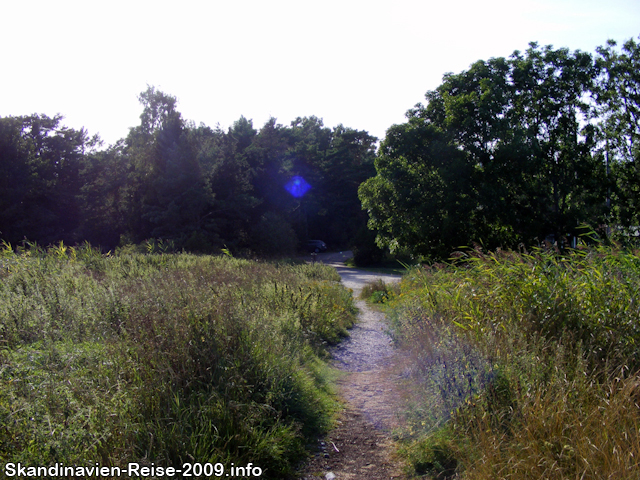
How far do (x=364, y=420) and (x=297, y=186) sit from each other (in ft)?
149

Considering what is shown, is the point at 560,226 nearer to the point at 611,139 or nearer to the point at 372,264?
the point at 611,139

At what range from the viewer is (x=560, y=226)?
2275 cm

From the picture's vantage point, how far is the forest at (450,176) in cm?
2219

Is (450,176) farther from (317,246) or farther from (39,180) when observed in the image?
(317,246)

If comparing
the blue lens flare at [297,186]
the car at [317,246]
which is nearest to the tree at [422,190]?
the blue lens flare at [297,186]

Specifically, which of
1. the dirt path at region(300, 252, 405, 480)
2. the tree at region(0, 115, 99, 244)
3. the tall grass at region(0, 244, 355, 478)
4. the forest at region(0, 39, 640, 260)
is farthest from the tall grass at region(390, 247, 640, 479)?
the tree at region(0, 115, 99, 244)

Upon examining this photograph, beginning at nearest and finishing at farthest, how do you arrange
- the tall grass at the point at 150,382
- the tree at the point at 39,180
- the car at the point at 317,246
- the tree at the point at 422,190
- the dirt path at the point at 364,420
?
the tall grass at the point at 150,382
the dirt path at the point at 364,420
the tree at the point at 422,190
the tree at the point at 39,180
the car at the point at 317,246

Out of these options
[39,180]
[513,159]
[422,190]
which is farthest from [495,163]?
[39,180]

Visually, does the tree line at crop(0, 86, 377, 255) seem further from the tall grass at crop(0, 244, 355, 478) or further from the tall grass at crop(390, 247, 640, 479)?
the tall grass at crop(390, 247, 640, 479)

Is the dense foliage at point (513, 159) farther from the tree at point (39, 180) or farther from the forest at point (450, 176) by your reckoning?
the tree at point (39, 180)

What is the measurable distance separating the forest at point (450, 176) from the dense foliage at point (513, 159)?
7 centimetres

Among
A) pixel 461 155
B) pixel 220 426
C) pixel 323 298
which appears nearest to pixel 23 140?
pixel 461 155

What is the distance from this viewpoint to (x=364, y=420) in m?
4.64

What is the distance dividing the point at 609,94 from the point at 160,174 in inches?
1098
